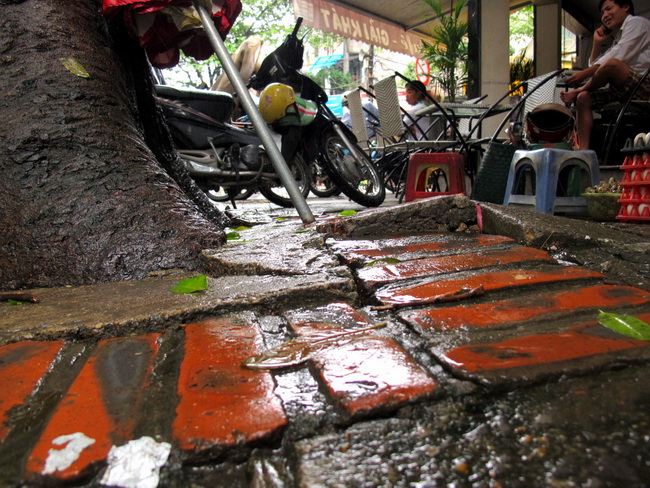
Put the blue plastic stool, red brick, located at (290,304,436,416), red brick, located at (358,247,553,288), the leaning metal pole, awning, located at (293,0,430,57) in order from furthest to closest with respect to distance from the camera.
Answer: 1. awning, located at (293,0,430,57)
2. the blue plastic stool
3. the leaning metal pole
4. red brick, located at (358,247,553,288)
5. red brick, located at (290,304,436,416)

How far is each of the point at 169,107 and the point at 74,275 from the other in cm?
338

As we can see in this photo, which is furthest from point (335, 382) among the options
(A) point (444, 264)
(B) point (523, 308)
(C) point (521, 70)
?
(C) point (521, 70)

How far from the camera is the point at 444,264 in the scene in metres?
1.33

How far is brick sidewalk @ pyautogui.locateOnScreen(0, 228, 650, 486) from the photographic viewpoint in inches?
23.4

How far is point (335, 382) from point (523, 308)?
516 mm

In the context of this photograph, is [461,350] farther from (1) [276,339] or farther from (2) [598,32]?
(2) [598,32]

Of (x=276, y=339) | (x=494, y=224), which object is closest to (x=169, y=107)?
(x=494, y=224)

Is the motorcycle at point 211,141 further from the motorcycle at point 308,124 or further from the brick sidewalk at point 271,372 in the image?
the brick sidewalk at point 271,372

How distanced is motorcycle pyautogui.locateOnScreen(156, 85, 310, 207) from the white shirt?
3521mm

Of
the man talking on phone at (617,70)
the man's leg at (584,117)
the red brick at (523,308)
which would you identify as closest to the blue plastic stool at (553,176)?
the man's leg at (584,117)

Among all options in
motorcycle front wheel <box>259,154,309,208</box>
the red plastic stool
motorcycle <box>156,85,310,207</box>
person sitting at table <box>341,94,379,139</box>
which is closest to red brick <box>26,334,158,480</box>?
the red plastic stool

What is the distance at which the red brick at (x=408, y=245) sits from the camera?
1499 millimetres

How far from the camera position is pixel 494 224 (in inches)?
72.9

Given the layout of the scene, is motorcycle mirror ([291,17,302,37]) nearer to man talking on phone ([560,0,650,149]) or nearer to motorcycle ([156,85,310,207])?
motorcycle ([156,85,310,207])
